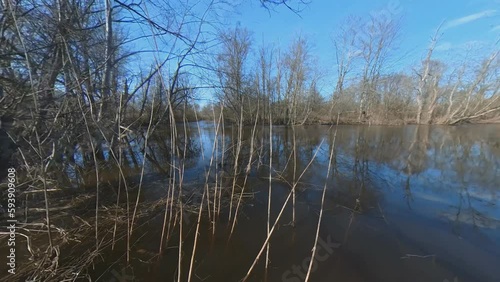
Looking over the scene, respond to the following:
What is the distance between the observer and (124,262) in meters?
2.87

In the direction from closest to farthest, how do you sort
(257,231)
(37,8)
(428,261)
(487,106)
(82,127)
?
1. (428,261)
2. (37,8)
3. (257,231)
4. (82,127)
5. (487,106)

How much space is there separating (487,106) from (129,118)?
31955mm

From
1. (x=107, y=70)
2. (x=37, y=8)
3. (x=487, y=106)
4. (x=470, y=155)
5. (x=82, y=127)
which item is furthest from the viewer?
(x=487, y=106)

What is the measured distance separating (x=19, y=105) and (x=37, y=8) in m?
1.57

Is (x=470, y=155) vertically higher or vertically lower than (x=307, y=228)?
higher

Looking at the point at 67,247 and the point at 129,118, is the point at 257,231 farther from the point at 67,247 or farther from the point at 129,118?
the point at 129,118

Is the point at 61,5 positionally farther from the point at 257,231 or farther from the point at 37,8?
the point at 257,231

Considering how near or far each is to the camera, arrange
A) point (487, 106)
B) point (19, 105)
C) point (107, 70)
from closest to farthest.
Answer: point (19, 105) < point (107, 70) < point (487, 106)

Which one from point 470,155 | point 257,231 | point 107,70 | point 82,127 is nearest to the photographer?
point 257,231

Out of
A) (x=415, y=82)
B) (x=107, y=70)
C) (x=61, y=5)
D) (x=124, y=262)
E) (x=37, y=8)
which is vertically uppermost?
(x=415, y=82)

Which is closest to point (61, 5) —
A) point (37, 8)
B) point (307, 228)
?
point (37, 8)

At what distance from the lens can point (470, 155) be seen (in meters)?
8.24

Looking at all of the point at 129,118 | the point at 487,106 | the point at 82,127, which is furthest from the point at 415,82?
the point at 82,127

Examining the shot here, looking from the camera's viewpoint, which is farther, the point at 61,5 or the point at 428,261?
the point at 61,5
